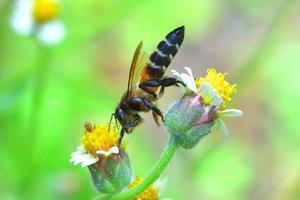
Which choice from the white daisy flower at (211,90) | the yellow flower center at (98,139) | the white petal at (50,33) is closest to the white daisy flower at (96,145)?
the yellow flower center at (98,139)

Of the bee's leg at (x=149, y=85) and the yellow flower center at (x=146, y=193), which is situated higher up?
the bee's leg at (x=149, y=85)

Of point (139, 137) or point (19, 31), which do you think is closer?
point (19, 31)

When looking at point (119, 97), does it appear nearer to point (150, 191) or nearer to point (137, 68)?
point (137, 68)

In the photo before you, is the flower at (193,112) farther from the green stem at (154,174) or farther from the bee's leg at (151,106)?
the bee's leg at (151,106)

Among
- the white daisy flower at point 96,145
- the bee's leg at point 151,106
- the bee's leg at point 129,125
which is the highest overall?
the bee's leg at point 151,106

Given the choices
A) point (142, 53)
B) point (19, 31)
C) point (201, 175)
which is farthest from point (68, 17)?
point (142, 53)

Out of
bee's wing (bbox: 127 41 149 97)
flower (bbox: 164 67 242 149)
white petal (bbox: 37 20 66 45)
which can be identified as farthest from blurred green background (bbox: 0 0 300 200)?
flower (bbox: 164 67 242 149)

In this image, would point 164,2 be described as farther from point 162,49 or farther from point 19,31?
point 162,49

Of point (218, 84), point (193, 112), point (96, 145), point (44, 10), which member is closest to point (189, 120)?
point (193, 112)

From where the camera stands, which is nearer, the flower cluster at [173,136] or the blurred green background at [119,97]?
the flower cluster at [173,136]
